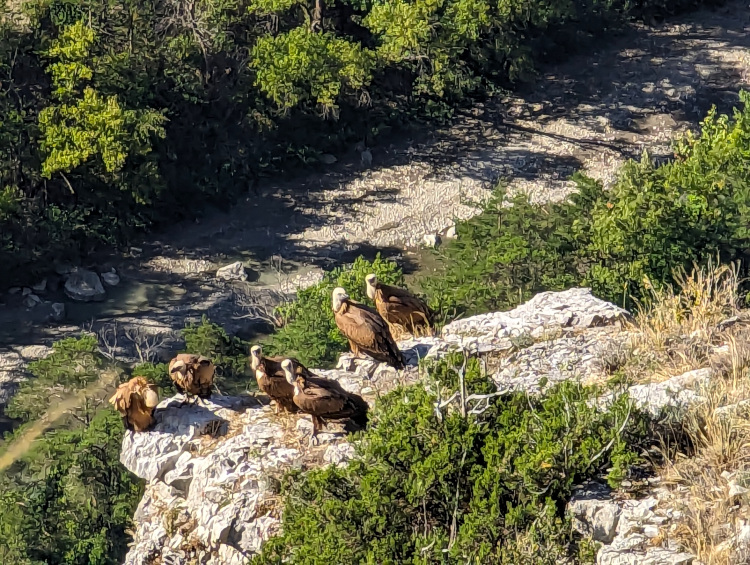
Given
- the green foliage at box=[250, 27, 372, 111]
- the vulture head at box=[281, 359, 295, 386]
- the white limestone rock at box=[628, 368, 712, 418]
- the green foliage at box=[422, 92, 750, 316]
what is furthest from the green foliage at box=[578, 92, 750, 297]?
the green foliage at box=[250, 27, 372, 111]

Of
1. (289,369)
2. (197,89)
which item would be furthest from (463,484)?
(197,89)

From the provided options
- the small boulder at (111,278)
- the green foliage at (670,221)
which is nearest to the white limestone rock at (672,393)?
the green foliage at (670,221)

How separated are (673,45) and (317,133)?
54.1 feet

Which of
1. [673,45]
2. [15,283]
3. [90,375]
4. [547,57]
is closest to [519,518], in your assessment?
[90,375]

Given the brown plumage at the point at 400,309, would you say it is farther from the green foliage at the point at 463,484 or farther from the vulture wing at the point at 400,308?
the green foliage at the point at 463,484

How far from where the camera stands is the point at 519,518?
985 cm

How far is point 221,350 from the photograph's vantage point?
2548cm

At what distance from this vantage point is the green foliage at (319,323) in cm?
2234

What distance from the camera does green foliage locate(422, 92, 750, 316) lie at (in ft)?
70.0

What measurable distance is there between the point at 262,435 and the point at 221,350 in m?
12.7

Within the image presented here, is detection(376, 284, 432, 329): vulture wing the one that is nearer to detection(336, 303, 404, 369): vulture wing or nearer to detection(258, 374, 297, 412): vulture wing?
detection(336, 303, 404, 369): vulture wing

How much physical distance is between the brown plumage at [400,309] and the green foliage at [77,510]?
20.2 ft

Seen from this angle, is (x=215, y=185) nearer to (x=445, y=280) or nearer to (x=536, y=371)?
(x=445, y=280)

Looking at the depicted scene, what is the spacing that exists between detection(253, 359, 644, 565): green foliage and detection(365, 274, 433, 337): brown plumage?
3953 mm
